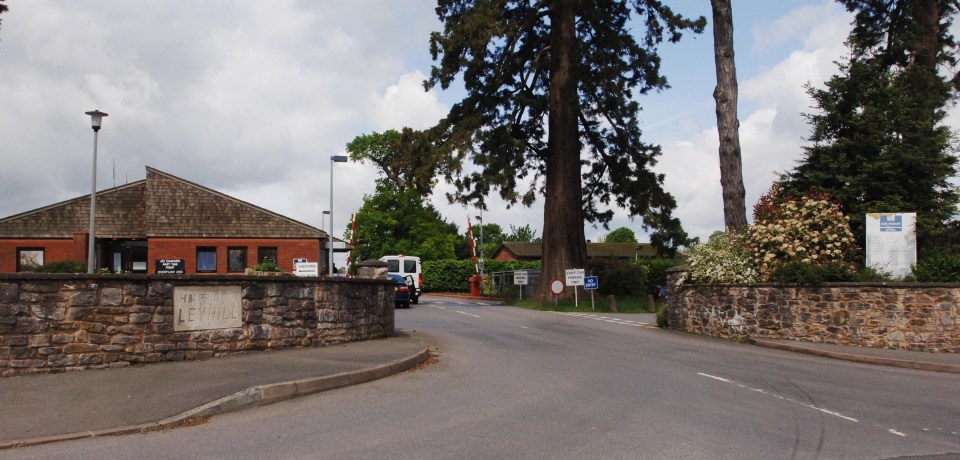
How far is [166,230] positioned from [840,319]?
3372 centimetres

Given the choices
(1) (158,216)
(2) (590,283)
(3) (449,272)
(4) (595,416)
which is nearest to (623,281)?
(2) (590,283)

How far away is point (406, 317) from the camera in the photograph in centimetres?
2473

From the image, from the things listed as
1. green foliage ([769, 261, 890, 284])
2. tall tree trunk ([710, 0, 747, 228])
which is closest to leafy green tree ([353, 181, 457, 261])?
tall tree trunk ([710, 0, 747, 228])

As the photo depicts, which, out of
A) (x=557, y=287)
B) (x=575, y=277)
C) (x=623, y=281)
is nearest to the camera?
(x=575, y=277)

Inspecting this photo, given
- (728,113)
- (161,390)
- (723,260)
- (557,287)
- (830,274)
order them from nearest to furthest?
1. (161,390)
2. (830,274)
3. (723,260)
4. (728,113)
5. (557,287)

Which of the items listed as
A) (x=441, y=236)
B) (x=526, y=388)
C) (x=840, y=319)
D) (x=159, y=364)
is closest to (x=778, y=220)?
(x=840, y=319)

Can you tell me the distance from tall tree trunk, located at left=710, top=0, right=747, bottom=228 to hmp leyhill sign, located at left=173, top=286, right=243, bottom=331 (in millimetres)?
14441

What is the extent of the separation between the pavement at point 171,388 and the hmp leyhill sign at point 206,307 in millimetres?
578

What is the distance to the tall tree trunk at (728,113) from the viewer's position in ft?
70.0

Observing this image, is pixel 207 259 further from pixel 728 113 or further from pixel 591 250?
pixel 591 250

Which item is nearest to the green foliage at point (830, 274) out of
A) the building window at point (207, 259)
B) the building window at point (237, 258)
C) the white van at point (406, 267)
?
the white van at point (406, 267)

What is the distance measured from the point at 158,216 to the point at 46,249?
5745 millimetres

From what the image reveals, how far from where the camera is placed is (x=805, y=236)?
58.7 ft

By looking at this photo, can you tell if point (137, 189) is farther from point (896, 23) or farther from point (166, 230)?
point (896, 23)
